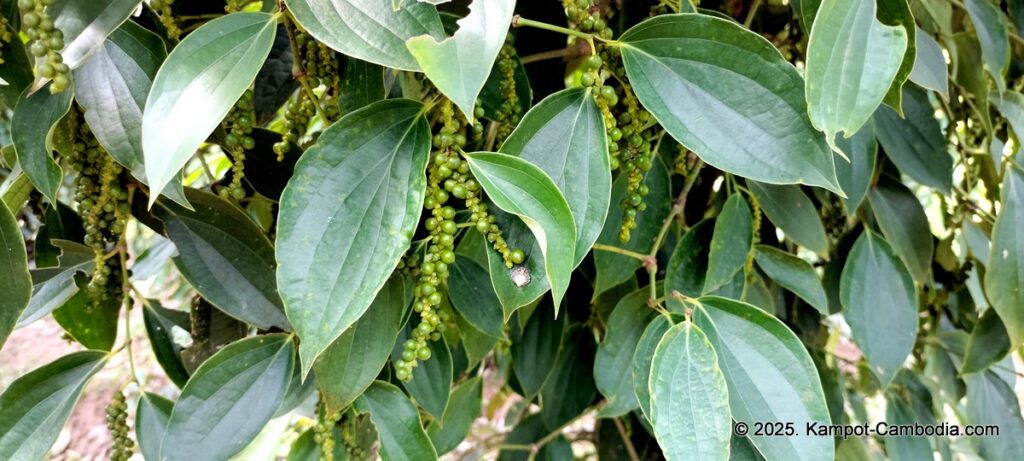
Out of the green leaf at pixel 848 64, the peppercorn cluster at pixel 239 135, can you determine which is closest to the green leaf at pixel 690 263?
the green leaf at pixel 848 64

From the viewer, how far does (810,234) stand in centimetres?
60

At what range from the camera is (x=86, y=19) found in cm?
39

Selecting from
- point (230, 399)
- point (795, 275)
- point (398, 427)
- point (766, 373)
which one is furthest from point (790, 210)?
point (230, 399)

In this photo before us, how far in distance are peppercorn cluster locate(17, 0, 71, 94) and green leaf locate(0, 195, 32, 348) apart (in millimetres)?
105

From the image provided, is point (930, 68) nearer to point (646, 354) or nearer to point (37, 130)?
point (646, 354)

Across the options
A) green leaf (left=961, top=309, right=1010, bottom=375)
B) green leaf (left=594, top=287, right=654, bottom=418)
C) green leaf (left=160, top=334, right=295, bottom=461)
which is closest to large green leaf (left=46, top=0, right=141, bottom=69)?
green leaf (left=160, top=334, right=295, bottom=461)

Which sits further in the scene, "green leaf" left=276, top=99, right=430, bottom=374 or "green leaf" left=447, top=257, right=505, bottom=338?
"green leaf" left=447, top=257, right=505, bottom=338

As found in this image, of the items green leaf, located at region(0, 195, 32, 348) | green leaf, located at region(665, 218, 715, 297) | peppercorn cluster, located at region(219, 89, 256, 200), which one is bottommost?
green leaf, located at region(665, 218, 715, 297)

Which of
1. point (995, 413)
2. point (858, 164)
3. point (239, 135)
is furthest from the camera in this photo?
point (995, 413)

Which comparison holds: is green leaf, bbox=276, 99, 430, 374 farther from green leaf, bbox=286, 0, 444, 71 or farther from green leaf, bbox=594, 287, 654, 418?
green leaf, bbox=594, 287, 654, 418

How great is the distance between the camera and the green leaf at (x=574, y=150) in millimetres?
403

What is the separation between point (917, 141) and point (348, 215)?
0.51 m

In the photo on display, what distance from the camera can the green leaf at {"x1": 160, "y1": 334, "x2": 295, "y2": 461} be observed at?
0.47 m

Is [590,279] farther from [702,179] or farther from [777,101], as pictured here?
[777,101]
